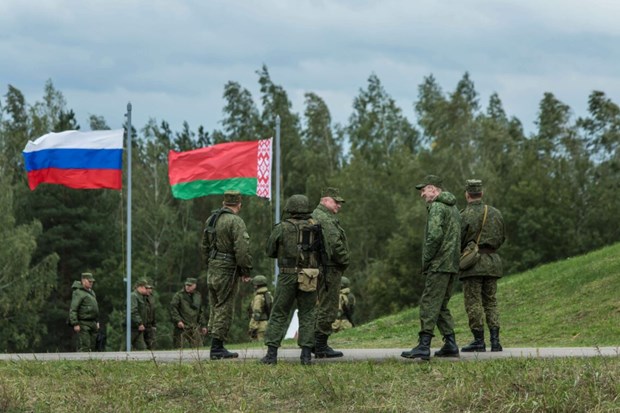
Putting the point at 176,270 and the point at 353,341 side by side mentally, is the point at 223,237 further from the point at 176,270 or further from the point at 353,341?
the point at 176,270

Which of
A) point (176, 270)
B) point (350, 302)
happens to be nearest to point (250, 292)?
point (176, 270)

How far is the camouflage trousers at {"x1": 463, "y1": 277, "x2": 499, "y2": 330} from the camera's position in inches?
588

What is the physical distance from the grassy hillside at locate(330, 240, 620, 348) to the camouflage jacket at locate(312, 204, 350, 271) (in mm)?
4368

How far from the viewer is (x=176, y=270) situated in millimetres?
73812

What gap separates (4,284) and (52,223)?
7999mm

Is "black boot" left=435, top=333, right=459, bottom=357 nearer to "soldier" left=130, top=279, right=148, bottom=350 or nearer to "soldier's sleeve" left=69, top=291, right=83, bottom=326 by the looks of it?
"soldier's sleeve" left=69, top=291, right=83, bottom=326

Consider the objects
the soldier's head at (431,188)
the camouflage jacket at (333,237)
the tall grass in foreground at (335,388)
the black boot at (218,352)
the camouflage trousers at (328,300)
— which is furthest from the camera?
the black boot at (218,352)

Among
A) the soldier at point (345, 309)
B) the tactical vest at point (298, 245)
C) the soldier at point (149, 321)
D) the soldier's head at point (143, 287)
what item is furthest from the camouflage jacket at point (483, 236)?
the soldier at point (345, 309)

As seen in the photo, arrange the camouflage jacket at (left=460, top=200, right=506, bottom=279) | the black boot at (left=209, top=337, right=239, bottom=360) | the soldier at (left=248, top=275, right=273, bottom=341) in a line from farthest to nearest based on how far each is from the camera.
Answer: the soldier at (left=248, top=275, right=273, bottom=341)
the black boot at (left=209, top=337, right=239, bottom=360)
the camouflage jacket at (left=460, top=200, right=506, bottom=279)

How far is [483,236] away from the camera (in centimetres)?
1491

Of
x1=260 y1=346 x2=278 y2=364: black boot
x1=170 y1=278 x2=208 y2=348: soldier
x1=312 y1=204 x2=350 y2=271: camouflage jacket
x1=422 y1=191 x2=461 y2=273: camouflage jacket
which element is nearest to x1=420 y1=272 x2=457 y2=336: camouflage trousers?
x1=422 y1=191 x2=461 y2=273: camouflage jacket

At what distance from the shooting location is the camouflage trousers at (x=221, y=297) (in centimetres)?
1505

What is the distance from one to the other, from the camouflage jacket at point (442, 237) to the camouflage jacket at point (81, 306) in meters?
9.88

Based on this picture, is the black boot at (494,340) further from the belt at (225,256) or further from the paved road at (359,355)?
the belt at (225,256)
